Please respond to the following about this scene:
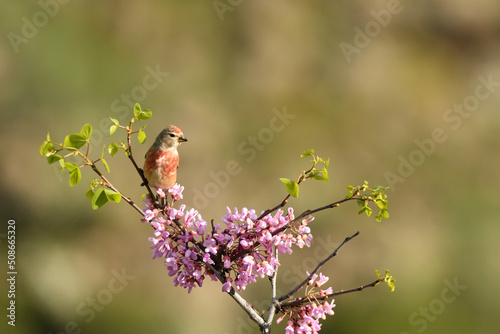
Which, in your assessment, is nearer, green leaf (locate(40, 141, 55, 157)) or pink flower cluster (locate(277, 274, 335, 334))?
green leaf (locate(40, 141, 55, 157))

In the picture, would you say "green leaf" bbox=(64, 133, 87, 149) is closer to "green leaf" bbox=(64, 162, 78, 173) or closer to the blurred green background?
"green leaf" bbox=(64, 162, 78, 173)

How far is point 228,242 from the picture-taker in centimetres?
219

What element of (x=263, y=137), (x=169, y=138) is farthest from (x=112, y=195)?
(x=263, y=137)

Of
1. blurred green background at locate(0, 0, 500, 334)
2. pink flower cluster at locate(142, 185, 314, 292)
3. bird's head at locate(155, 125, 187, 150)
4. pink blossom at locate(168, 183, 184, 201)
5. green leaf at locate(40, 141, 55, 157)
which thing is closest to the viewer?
green leaf at locate(40, 141, 55, 157)

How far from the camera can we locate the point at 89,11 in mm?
9016

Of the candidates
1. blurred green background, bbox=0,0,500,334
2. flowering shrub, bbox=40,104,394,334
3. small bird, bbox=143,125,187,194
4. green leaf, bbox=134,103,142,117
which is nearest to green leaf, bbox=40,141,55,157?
flowering shrub, bbox=40,104,394,334

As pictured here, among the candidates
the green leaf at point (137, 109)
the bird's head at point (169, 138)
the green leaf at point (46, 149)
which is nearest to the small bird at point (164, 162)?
the bird's head at point (169, 138)

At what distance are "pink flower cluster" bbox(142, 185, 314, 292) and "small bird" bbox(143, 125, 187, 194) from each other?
295 millimetres

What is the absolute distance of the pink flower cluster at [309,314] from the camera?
226 cm

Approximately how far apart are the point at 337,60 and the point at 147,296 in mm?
5671

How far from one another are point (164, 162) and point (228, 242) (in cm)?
66

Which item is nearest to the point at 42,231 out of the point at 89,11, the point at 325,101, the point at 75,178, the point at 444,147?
the point at 89,11

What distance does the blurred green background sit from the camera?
7574 millimetres

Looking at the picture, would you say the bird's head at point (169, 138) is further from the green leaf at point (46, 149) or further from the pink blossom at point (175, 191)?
the green leaf at point (46, 149)
